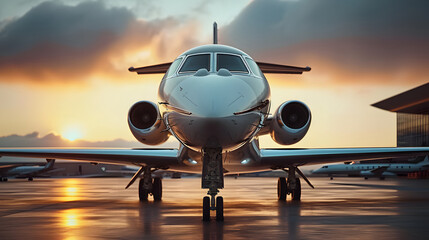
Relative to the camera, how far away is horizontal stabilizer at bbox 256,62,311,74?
44.8 feet

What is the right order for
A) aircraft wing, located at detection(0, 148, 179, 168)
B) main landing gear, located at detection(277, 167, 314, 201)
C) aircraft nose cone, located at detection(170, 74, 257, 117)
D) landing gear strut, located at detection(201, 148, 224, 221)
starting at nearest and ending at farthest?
aircraft nose cone, located at detection(170, 74, 257, 117) → landing gear strut, located at detection(201, 148, 224, 221) → aircraft wing, located at detection(0, 148, 179, 168) → main landing gear, located at detection(277, 167, 314, 201)

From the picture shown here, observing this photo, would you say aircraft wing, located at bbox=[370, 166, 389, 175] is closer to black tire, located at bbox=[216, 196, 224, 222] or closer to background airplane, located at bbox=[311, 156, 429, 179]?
background airplane, located at bbox=[311, 156, 429, 179]

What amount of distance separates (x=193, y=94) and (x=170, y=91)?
838mm

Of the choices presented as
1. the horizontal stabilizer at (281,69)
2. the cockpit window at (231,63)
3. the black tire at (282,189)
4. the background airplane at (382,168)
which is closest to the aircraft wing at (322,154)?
the black tire at (282,189)

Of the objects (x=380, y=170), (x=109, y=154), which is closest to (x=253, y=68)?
(x=109, y=154)

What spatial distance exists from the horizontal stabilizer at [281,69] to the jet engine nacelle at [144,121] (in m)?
3.17

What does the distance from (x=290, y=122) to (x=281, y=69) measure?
8.39 ft

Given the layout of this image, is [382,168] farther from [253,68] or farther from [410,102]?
[253,68]

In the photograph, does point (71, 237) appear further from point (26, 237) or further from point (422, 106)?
point (422, 106)

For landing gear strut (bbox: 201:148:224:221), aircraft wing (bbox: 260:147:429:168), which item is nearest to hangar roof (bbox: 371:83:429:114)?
aircraft wing (bbox: 260:147:429:168)

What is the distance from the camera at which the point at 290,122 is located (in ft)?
38.9

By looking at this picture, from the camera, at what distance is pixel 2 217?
9.96 metres

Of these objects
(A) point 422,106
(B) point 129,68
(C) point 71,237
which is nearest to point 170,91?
(C) point 71,237

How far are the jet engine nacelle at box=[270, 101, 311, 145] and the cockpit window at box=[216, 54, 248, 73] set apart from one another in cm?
230
